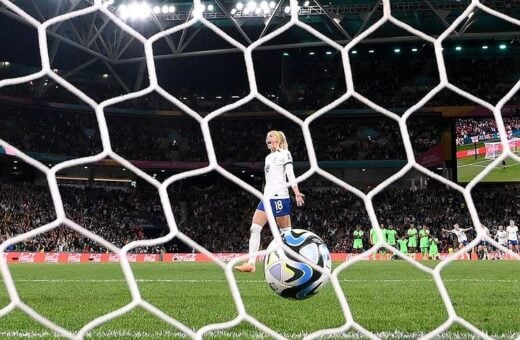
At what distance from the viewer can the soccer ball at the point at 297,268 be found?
324cm

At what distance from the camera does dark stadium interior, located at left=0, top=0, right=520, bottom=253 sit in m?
21.9

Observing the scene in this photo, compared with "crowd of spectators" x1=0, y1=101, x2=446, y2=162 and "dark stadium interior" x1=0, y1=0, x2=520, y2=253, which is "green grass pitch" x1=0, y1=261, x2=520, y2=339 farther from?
"crowd of spectators" x1=0, y1=101, x2=446, y2=162

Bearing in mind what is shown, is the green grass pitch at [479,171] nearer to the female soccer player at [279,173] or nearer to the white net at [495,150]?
the white net at [495,150]

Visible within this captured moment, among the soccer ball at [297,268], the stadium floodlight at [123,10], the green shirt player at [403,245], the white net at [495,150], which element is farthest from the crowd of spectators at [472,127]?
the soccer ball at [297,268]

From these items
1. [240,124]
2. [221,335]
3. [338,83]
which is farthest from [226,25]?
[221,335]

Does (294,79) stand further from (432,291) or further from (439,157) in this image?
(432,291)

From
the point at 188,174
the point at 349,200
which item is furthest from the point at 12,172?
the point at 188,174

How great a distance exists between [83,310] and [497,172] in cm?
1821

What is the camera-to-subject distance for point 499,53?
85.5 ft

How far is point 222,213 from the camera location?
2461 centimetres

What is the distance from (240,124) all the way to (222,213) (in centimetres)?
408

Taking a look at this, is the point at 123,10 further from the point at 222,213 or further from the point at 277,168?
the point at 277,168

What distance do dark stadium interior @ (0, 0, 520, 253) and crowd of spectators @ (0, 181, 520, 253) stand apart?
6 centimetres

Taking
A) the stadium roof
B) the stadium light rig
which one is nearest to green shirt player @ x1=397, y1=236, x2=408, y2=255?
the stadium roof
